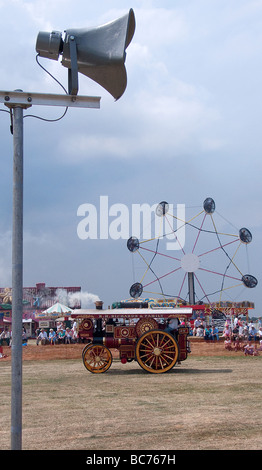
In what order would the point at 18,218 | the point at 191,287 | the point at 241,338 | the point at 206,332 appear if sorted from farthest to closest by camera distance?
the point at 191,287 < the point at 206,332 < the point at 241,338 < the point at 18,218

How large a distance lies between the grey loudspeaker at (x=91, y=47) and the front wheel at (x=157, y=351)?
1156 cm

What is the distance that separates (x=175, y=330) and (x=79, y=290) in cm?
4937

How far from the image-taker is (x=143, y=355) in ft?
52.8

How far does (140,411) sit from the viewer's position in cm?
969

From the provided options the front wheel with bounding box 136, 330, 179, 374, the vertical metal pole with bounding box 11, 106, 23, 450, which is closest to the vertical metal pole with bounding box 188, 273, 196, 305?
the front wheel with bounding box 136, 330, 179, 374

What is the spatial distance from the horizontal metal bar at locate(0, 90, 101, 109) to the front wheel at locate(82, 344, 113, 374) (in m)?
12.5

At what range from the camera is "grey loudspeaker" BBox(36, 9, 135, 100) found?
4957 mm

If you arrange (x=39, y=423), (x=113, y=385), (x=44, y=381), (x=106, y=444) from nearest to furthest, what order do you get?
(x=106, y=444) < (x=39, y=423) < (x=113, y=385) < (x=44, y=381)

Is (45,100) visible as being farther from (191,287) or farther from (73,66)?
(191,287)

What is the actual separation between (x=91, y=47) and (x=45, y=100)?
668 millimetres

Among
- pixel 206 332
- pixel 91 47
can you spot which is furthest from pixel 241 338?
pixel 91 47

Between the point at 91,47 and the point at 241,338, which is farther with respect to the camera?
the point at 241,338
